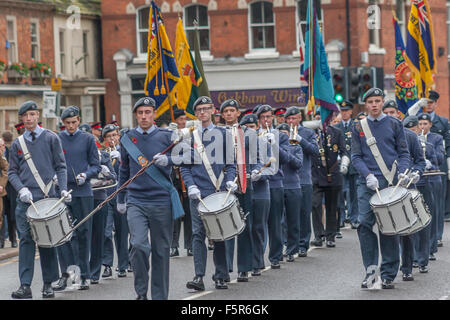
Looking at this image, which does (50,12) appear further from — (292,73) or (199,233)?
(199,233)

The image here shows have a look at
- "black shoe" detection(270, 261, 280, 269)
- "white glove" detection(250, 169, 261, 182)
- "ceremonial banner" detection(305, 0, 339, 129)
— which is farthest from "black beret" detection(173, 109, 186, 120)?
"white glove" detection(250, 169, 261, 182)

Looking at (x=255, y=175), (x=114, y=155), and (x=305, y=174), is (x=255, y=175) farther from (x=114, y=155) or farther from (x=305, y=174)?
(x=305, y=174)

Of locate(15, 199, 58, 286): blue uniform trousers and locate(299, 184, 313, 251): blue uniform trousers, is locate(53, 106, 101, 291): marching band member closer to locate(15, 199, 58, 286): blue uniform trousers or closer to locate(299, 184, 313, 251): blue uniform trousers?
locate(15, 199, 58, 286): blue uniform trousers

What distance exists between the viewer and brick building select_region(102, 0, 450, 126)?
42.2 meters

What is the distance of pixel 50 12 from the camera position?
132ft

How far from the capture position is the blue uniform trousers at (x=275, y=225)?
589 inches

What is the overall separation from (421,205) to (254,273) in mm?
2564

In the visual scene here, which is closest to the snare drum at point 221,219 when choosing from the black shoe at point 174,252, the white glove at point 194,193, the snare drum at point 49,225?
the white glove at point 194,193

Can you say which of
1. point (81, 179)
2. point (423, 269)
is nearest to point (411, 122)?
point (423, 269)

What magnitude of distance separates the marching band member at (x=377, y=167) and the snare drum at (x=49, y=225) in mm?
3316

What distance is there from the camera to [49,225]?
1250 centimetres

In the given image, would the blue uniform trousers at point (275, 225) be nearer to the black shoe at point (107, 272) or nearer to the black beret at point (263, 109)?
the black beret at point (263, 109)

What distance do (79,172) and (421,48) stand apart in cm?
1085

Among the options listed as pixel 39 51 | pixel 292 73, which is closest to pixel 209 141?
pixel 39 51
